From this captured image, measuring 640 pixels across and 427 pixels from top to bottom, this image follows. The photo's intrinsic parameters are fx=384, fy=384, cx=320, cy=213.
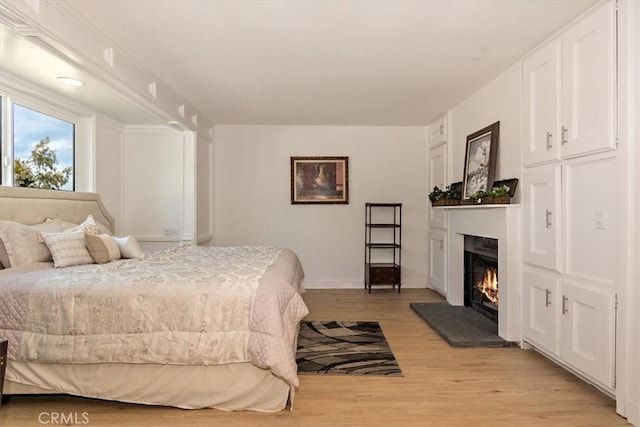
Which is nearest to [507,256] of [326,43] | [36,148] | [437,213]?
[437,213]

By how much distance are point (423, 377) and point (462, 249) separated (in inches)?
87.2

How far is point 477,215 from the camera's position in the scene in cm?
393

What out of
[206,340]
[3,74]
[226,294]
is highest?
[3,74]

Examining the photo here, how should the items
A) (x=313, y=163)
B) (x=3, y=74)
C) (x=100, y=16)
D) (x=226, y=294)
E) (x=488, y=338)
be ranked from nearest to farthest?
(x=226, y=294)
(x=100, y=16)
(x=3, y=74)
(x=488, y=338)
(x=313, y=163)

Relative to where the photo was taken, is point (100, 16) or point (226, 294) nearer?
point (226, 294)

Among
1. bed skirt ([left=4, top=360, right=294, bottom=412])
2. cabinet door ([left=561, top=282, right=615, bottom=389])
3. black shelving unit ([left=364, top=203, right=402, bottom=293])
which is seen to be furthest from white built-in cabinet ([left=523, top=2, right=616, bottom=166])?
black shelving unit ([left=364, top=203, right=402, bottom=293])

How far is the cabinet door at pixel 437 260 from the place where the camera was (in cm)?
529

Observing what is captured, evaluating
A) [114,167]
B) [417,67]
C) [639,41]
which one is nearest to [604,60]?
[639,41]

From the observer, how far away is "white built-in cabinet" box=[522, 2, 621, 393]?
7.60 ft

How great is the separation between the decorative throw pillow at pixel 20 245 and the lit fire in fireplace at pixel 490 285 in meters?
3.95

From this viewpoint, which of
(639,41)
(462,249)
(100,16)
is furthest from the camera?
(462,249)

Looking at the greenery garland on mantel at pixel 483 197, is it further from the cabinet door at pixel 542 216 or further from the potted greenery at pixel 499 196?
the cabinet door at pixel 542 216

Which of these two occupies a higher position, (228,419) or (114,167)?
(114,167)

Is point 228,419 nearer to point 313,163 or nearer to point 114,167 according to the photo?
point 114,167
